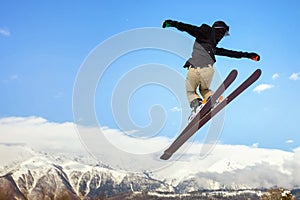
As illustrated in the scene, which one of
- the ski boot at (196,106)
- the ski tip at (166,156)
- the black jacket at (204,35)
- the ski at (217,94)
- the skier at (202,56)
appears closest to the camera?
the black jacket at (204,35)

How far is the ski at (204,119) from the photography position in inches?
488

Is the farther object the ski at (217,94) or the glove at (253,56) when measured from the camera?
the ski at (217,94)

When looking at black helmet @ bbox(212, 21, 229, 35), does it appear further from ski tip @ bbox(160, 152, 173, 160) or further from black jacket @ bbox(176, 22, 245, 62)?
ski tip @ bbox(160, 152, 173, 160)

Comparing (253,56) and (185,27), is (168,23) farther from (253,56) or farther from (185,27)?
(253,56)

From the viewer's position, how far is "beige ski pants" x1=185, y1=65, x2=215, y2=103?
11555mm

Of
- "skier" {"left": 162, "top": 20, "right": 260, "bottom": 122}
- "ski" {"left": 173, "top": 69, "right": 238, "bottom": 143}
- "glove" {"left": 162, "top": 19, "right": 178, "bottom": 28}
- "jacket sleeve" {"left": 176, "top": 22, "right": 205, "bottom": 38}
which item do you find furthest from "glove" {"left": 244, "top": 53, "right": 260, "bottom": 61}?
"glove" {"left": 162, "top": 19, "right": 178, "bottom": 28}

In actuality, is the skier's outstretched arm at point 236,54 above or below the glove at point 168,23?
below

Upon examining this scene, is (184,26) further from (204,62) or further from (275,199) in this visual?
→ (275,199)

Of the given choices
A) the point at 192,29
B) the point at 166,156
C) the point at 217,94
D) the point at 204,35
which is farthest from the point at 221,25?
the point at 166,156

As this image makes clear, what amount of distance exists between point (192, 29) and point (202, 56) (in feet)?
2.43

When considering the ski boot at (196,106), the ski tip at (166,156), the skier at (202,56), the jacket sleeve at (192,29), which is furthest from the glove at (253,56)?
the ski tip at (166,156)

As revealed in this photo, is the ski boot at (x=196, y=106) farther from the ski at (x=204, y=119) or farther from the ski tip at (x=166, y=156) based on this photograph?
the ski tip at (x=166, y=156)

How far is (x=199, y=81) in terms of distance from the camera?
11.8m

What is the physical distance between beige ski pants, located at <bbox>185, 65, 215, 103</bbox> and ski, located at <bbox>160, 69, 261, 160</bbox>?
2.10 ft
